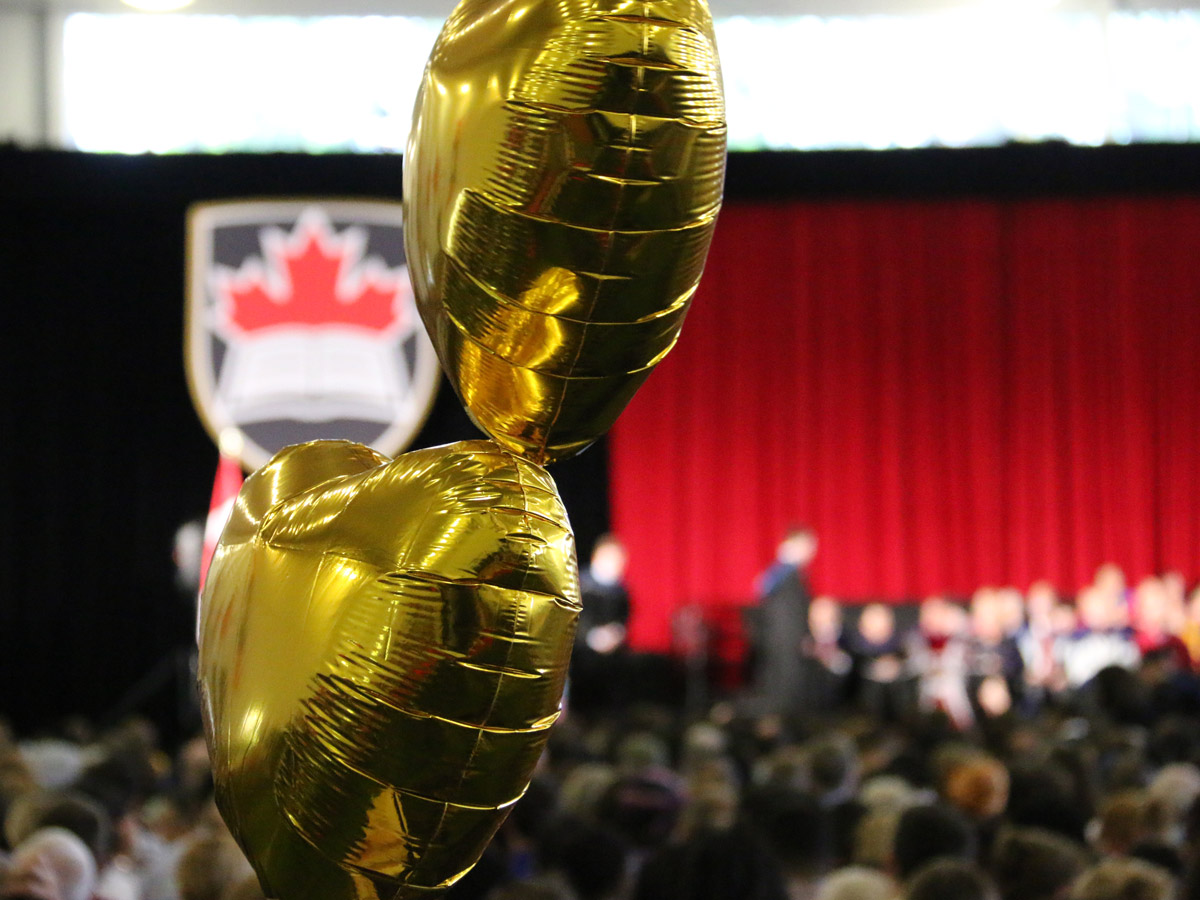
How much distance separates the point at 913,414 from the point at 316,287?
4.84 metres

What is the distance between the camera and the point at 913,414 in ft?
34.4

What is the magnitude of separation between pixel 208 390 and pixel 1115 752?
4926 millimetres

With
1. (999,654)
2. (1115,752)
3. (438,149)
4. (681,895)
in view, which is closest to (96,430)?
(999,654)

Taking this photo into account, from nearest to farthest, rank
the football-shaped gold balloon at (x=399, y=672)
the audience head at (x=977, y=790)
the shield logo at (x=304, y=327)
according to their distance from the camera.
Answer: the football-shaped gold balloon at (x=399, y=672)
the audience head at (x=977, y=790)
the shield logo at (x=304, y=327)

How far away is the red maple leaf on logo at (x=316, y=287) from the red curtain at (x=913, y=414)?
10.3ft

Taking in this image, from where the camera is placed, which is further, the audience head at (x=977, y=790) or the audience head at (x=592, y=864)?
the audience head at (x=977, y=790)

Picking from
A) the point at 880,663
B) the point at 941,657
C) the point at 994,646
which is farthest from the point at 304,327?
the point at 994,646

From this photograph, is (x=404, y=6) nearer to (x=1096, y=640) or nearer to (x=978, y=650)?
(x=978, y=650)

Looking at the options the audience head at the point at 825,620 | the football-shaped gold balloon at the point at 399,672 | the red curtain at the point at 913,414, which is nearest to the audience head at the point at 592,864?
the football-shaped gold balloon at the point at 399,672

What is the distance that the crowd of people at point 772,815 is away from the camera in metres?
2.08

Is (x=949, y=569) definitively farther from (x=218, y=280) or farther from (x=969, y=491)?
(x=218, y=280)

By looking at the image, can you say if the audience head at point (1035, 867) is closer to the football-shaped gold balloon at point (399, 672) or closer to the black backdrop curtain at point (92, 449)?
the football-shaped gold balloon at point (399, 672)

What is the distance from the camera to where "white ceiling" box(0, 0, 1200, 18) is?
890 centimetres

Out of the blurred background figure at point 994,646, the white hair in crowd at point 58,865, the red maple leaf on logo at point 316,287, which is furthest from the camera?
the blurred background figure at point 994,646
